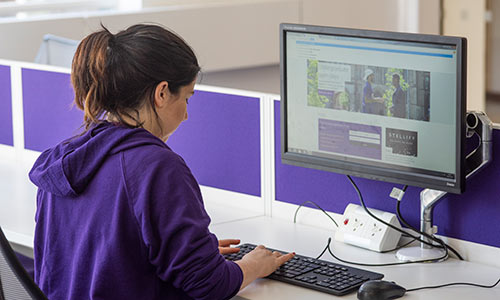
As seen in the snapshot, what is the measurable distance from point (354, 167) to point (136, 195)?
603mm

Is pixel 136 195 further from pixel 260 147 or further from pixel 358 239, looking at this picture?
pixel 260 147

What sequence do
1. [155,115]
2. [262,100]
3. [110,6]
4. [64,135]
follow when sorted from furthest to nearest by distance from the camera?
1. [110,6]
2. [64,135]
3. [262,100]
4. [155,115]

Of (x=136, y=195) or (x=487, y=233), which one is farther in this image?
(x=487, y=233)

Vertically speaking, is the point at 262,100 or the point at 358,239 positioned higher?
the point at 262,100

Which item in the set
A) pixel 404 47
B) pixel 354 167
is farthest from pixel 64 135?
pixel 404 47

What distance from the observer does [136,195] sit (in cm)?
143

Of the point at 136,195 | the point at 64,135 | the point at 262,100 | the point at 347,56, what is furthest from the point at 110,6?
the point at 136,195

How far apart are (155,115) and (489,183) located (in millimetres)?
734

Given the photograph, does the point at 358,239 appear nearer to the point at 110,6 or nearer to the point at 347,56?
the point at 347,56

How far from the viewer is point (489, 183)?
174cm

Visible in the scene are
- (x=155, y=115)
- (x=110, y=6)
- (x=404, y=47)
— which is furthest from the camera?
(x=110, y=6)

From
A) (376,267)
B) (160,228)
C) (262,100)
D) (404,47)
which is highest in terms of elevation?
(404,47)

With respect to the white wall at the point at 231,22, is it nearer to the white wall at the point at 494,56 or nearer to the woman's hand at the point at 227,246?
the white wall at the point at 494,56

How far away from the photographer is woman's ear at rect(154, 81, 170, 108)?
1497mm
